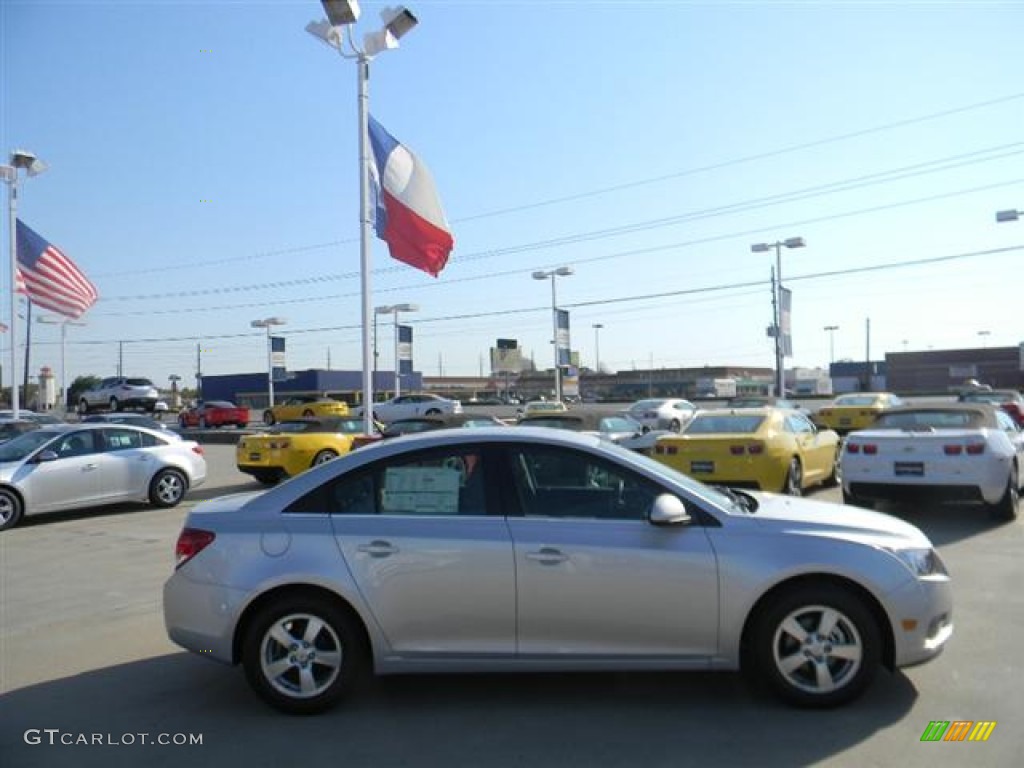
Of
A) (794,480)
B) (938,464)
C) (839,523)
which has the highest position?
(839,523)

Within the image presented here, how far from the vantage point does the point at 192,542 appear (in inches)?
185

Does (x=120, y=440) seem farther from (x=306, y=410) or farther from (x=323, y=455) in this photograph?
(x=306, y=410)

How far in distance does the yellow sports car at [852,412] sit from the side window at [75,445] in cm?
1931

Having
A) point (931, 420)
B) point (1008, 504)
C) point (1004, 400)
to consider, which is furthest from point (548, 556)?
point (1004, 400)

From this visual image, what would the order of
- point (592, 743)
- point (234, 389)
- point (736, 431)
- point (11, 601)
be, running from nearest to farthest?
point (592, 743) → point (11, 601) → point (736, 431) → point (234, 389)

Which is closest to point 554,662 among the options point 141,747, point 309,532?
point 309,532

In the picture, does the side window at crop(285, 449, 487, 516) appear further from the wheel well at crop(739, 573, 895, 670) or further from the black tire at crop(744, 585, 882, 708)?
the black tire at crop(744, 585, 882, 708)

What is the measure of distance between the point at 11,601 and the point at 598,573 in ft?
19.2

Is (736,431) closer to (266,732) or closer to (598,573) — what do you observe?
(598,573)

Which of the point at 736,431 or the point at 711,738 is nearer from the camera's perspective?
the point at 711,738

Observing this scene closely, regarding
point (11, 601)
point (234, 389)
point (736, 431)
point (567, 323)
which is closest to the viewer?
point (11, 601)

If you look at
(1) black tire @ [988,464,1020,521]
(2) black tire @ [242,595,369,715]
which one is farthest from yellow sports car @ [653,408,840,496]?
(2) black tire @ [242,595,369,715]

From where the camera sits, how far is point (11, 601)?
7445 mm

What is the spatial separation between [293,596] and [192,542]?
0.69 meters
